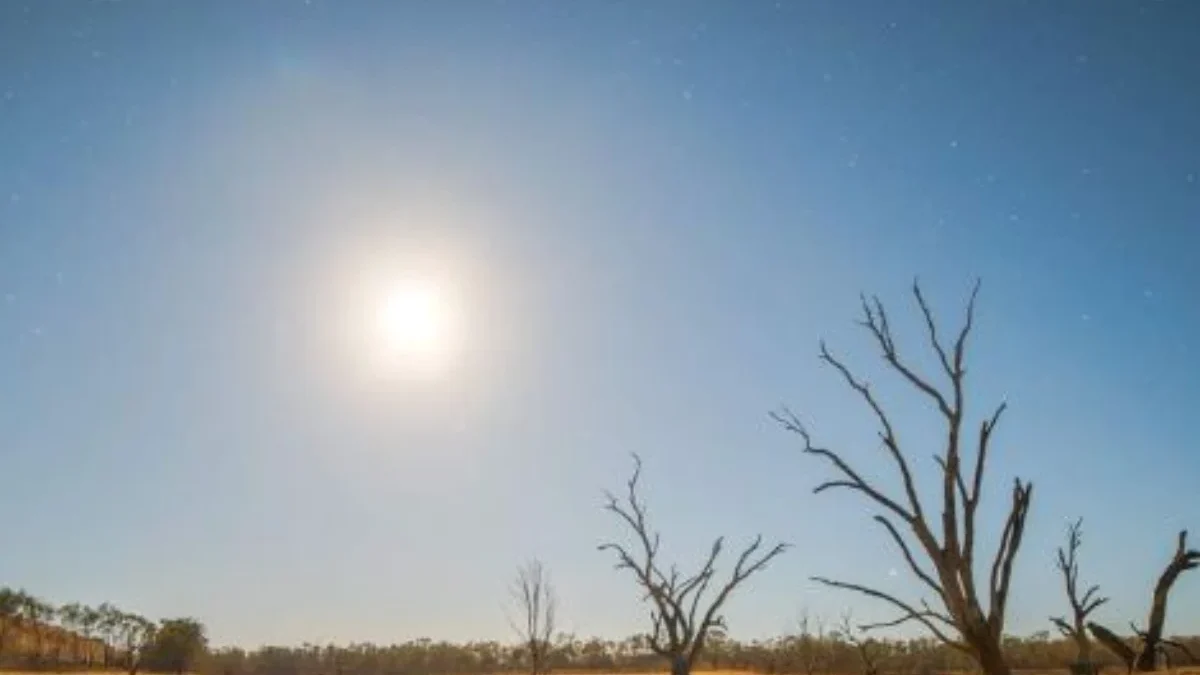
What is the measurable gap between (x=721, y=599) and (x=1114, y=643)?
14151mm

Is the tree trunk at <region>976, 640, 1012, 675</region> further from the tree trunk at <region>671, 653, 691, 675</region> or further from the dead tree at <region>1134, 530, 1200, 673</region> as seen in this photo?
the tree trunk at <region>671, 653, 691, 675</region>

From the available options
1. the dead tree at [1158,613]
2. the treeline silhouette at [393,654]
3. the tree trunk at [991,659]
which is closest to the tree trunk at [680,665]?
the dead tree at [1158,613]

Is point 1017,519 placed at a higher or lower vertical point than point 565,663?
higher

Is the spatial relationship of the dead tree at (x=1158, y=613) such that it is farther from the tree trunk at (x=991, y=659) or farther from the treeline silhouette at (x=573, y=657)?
the treeline silhouette at (x=573, y=657)

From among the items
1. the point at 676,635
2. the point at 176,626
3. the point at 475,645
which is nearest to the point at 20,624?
the point at 176,626

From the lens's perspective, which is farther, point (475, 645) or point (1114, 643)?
point (475, 645)

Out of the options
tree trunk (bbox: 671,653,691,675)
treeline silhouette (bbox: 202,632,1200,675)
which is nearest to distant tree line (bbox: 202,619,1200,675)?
treeline silhouette (bbox: 202,632,1200,675)

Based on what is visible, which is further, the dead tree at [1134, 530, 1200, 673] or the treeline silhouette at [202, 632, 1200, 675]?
the treeline silhouette at [202, 632, 1200, 675]

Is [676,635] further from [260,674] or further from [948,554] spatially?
[260,674]

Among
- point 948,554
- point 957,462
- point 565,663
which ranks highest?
point 957,462

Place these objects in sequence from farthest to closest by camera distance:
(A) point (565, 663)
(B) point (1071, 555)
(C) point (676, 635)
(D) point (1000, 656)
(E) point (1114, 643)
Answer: (A) point (565, 663)
(C) point (676, 635)
(B) point (1071, 555)
(E) point (1114, 643)
(D) point (1000, 656)

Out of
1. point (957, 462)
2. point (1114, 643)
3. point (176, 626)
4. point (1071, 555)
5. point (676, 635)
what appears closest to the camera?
point (957, 462)

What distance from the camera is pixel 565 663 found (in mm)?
100375

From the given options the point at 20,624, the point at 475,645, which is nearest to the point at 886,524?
the point at 475,645
